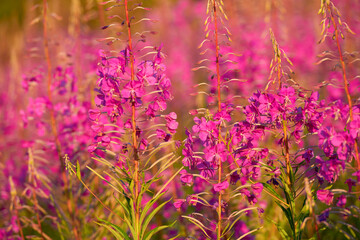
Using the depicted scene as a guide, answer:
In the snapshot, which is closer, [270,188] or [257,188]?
[257,188]

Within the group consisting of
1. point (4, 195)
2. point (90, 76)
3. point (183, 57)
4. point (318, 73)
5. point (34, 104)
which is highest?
point (183, 57)

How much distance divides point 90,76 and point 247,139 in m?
2.59

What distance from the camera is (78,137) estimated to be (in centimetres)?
410

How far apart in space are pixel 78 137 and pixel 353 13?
19.2 feet

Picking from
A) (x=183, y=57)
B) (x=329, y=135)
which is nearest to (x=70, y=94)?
(x=329, y=135)

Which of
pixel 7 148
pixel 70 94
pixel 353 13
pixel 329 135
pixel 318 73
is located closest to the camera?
pixel 329 135

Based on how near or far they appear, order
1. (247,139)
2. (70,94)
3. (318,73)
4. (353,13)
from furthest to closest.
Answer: (318,73) → (353,13) → (70,94) → (247,139)

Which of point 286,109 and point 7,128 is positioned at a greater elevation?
point 7,128

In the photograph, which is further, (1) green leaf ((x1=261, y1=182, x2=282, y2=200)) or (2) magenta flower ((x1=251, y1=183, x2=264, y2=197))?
(1) green leaf ((x1=261, y1=182, x2=282, y2=200))

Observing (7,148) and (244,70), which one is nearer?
(244,70)

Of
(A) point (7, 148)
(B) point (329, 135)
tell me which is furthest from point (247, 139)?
(A) point (7, 148)

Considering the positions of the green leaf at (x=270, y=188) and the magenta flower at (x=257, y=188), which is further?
the green leaf at (x=270, y=188)

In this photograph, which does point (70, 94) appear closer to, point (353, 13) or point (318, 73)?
point (353, 13)

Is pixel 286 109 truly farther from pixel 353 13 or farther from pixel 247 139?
pixel 353 13
